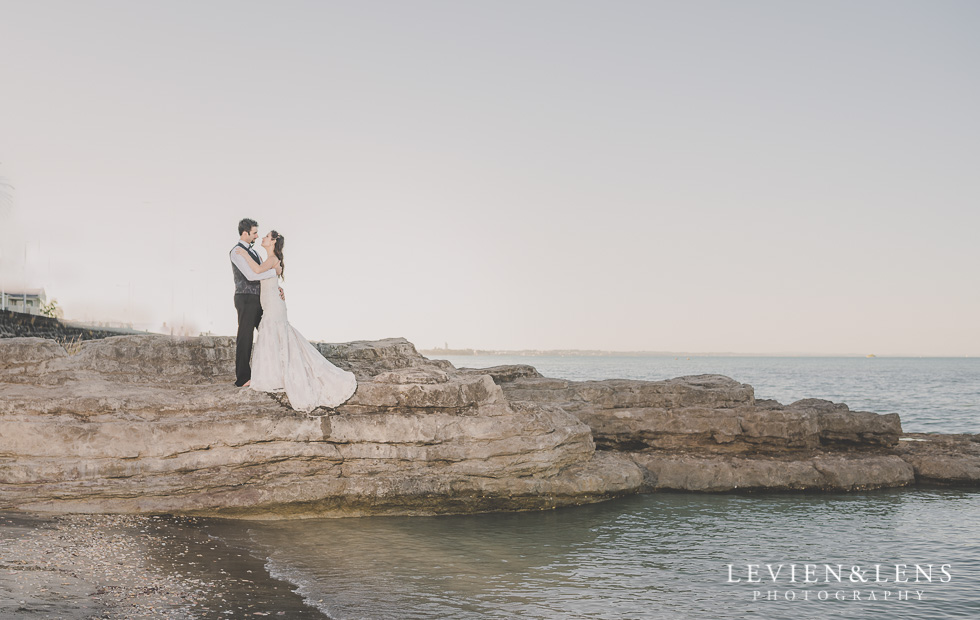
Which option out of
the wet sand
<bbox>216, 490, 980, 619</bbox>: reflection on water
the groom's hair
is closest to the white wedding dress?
the groom's hair

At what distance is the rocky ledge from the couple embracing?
344mm

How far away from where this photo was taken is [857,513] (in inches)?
575

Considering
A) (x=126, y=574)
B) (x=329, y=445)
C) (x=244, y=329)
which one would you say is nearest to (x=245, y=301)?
(x=244, y=329)

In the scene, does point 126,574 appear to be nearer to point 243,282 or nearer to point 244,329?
point 244,329

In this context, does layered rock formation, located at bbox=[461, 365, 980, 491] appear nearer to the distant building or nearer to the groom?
the groom

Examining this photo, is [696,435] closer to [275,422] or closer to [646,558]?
[646,558]

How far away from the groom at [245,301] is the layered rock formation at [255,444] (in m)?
0.56

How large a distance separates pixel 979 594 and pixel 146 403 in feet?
46.2

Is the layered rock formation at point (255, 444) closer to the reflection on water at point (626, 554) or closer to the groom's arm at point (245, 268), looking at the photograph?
the reflection on water at point (626, 554)

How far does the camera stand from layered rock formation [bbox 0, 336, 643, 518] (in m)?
11.7

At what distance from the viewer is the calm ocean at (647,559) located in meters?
8.98

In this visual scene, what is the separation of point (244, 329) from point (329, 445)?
3049 mm

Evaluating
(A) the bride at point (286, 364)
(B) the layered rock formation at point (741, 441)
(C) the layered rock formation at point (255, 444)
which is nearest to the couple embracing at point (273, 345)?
(A) the bride at point (286, 364)

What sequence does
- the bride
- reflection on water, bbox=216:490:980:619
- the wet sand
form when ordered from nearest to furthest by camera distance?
1. the wet sand
2. reflection on water, bbox=216:490:980:619
3. the bride
